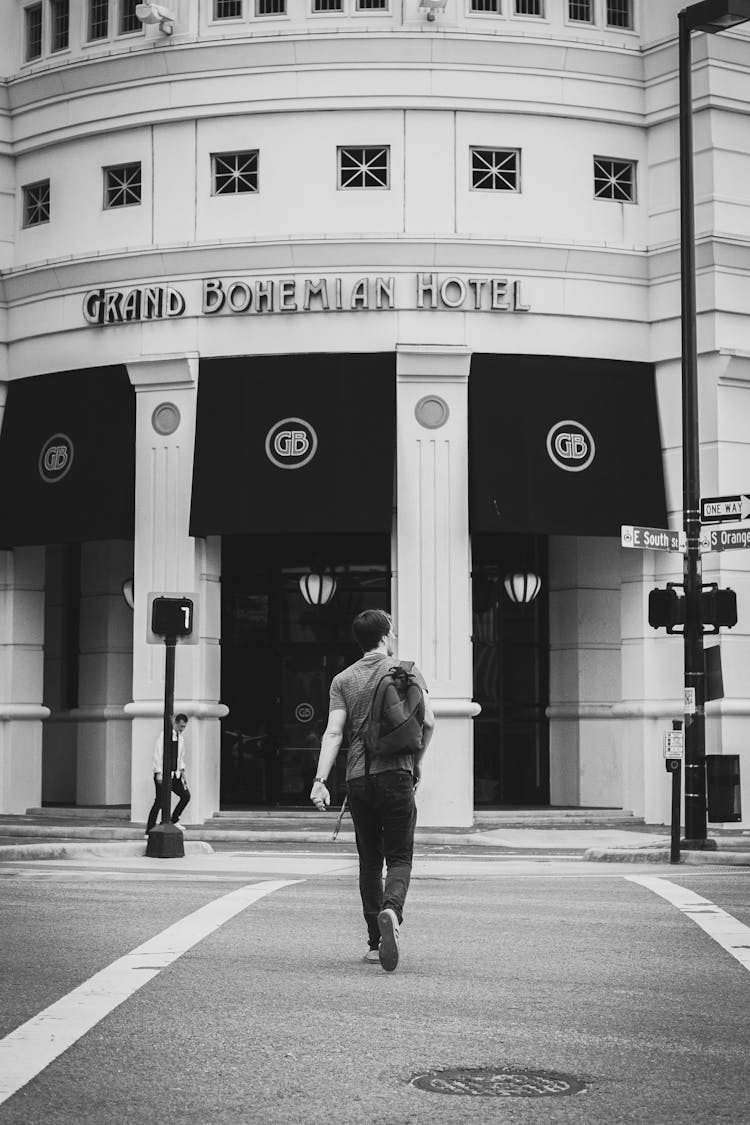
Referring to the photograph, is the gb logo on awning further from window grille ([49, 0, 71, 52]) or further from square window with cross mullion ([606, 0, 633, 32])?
square window with cross mullion ([606, 0, 633, 32])

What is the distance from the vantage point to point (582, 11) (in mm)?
28188

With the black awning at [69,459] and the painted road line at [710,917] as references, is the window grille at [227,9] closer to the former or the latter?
the black awning at [69,459]

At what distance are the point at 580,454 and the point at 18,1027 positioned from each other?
20243 mm

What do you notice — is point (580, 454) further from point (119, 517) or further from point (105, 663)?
point (105, 663)

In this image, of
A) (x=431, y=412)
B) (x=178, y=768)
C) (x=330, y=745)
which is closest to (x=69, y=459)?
(x=178, y=768)

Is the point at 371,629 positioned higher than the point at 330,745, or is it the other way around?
the point at 371,629

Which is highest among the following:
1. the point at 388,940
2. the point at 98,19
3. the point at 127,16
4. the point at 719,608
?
the point at 98,19

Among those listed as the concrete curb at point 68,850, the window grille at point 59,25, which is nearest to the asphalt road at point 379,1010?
the concrete curb at point 68,850

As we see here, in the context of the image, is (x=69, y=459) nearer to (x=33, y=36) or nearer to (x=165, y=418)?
(x=165, y=418)

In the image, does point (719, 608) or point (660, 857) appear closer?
point (660, 857)

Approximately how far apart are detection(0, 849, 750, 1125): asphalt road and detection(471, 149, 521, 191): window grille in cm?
1580

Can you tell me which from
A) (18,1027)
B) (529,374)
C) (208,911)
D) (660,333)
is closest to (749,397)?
(660,333)

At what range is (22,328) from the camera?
95.6 feet

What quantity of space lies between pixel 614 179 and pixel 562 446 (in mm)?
4600
